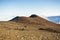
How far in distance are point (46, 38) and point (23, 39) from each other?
357 centimetres

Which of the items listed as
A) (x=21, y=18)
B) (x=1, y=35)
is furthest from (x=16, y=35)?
(x=21, y=18)

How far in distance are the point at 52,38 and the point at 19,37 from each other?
16.1ft

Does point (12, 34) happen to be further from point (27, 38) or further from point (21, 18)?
point (21, 18)

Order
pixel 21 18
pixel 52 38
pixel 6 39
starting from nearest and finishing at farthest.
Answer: pixel 6 39
pixel 52 38
pixel 21 18

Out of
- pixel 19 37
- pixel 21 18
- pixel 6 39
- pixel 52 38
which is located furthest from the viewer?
pixel 21 18

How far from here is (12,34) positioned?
2262 centimetres

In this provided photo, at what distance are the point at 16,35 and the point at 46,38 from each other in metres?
4.19

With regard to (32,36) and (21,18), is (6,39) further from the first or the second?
(21,18)

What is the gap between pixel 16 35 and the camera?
891 inches

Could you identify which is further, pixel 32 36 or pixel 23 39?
pixel 32 36

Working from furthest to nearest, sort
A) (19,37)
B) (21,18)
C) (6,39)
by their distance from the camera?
1. (21,18)
2. (19,37)
3. (6,39)

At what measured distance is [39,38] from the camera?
75.2 feet

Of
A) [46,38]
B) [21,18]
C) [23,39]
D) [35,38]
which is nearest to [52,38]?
[46,38]

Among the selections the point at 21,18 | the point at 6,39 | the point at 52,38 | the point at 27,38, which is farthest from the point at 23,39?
the point at 21,18
